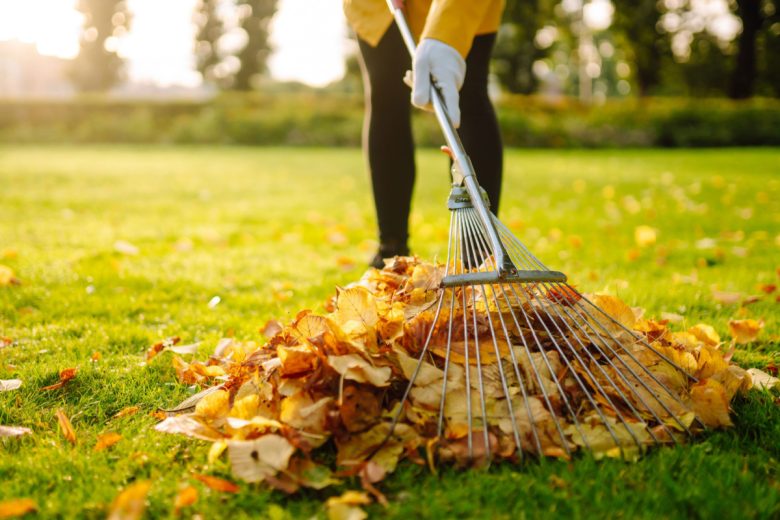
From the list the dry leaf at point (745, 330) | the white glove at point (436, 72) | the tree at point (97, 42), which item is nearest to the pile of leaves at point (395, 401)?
the dry leaf at point (745, 330)

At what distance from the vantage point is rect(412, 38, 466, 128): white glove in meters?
1.93

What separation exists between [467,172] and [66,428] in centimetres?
115

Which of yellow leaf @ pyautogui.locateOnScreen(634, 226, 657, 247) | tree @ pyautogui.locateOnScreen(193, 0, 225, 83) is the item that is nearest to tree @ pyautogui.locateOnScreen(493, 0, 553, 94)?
tree @ pyautogui.locateOnScreen(193, 0, 225, 83)

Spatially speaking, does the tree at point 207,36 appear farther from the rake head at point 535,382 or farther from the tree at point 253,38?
the rake head at point 535,382

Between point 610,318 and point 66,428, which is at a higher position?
point 610,318

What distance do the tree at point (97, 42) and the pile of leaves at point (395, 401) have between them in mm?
36164

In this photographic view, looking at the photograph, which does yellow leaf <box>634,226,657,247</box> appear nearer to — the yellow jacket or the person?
the person

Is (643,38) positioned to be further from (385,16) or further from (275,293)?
(275,293)

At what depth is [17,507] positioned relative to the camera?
1155 millimetres

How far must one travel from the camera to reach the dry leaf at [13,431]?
1479 mm

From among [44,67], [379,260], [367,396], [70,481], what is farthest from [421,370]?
[44,67]

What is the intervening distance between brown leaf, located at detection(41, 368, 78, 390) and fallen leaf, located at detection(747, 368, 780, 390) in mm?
1757

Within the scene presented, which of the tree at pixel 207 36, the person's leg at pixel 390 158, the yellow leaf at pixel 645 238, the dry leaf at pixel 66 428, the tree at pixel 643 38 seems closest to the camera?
the dry leaf at pixel 66 428

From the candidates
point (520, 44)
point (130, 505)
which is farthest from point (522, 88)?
point (130, 505)
